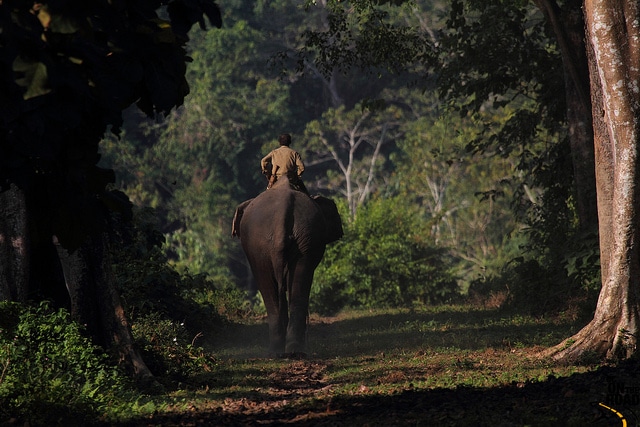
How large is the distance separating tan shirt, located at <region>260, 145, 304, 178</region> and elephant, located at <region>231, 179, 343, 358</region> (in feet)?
0.55

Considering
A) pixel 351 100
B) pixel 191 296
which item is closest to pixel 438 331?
pixel 191 296

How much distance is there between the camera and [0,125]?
7.73m

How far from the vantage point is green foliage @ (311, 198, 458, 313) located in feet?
97.5

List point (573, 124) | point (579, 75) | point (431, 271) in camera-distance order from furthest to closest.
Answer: point (431, 271), point (573, 124), point (579, 75)

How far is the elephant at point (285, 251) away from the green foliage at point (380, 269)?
1262 centimetres

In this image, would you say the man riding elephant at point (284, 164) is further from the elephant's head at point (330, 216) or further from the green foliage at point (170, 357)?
the green foliage at point (170, 357)

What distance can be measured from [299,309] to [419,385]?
5.55 m

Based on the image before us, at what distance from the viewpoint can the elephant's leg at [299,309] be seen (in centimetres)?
1608

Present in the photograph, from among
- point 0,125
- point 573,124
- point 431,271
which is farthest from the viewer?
point 431,271

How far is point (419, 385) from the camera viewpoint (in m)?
11.0

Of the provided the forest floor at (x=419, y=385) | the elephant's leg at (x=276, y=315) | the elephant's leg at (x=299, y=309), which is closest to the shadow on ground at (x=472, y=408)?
the forest floor at (x=419, y=385)

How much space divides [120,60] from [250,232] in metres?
9.37

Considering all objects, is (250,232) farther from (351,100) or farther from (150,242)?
(351,100)

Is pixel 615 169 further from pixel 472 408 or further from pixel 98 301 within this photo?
pixel 98 301
